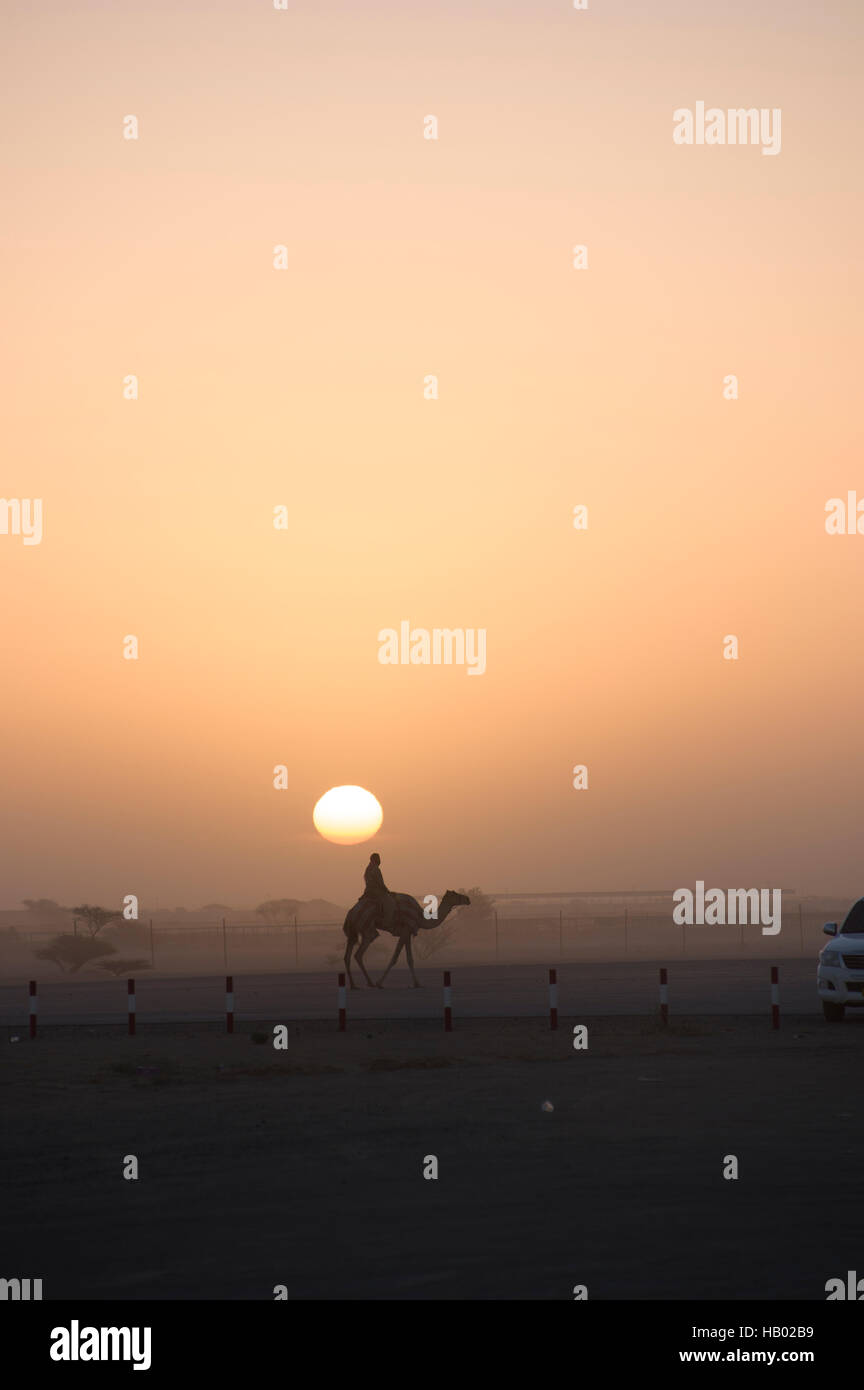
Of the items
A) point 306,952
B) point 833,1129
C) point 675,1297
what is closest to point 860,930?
point 833,1129

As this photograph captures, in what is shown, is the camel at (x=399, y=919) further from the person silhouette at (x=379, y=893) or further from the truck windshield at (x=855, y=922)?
the truck windshield at (x=855, y=922)

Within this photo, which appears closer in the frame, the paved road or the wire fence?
the paved road

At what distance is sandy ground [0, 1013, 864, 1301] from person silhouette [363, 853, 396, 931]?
11345 millimetres

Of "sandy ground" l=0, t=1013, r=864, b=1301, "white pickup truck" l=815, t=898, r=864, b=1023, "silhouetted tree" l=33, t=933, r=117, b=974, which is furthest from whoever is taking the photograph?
"silhouetted tree" l=33, t=933, r=117, b=974

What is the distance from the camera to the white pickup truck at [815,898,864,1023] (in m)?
26.4

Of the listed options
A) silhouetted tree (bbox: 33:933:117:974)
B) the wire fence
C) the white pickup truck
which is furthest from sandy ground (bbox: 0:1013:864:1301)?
silhouetted tree (bbox: 33:933:117:974)

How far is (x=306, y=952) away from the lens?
102875 mm

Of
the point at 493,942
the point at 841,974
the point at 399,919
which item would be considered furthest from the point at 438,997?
the point at 493,942

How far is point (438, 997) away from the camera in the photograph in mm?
35219

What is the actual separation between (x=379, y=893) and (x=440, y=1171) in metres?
22.4

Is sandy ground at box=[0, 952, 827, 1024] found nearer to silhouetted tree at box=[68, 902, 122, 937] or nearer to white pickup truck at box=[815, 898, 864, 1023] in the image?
white pickup truck at box=[815, 898, 864, 1023]

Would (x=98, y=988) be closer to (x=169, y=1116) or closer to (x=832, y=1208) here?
(x=169, y=1116)
